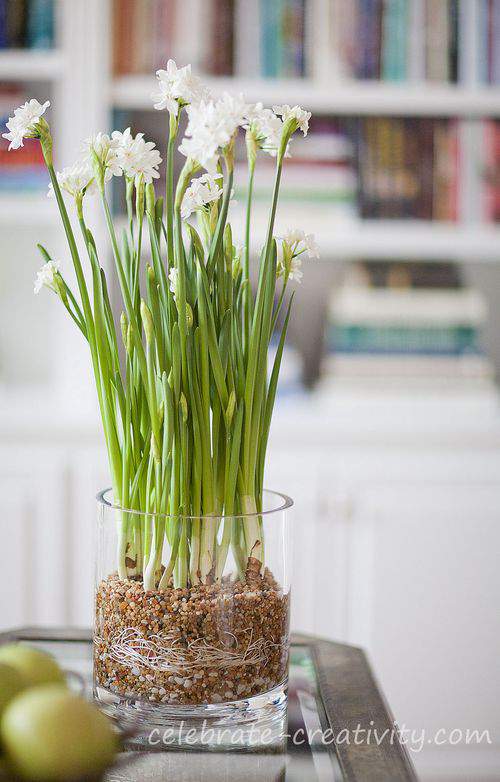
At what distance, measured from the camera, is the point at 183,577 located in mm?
715

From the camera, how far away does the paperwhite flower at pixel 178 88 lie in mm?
679

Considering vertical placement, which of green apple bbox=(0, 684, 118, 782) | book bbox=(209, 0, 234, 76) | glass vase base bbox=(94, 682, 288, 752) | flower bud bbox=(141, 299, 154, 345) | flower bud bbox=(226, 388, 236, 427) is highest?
book bbox=(209, 0, 234, 76)

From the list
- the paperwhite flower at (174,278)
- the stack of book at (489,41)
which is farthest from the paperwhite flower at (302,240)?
the stack of book at (489,41)

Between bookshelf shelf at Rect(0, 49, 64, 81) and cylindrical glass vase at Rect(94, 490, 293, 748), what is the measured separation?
1.37 meters

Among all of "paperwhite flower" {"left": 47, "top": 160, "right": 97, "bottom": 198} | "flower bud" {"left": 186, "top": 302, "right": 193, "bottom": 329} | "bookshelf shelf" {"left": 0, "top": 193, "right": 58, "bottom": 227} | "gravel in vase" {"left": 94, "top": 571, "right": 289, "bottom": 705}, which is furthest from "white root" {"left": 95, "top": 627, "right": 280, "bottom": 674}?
"bookshelf shelf" {"left": 0, "top": 193, "right": 58, "bottom": 227}

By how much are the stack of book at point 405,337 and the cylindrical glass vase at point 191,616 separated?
1264mm

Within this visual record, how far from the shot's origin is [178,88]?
2.23 ft

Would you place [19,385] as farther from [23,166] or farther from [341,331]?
[341,331]

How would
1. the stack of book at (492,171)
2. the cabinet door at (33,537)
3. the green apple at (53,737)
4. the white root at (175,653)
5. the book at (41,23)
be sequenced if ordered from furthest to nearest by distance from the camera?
the stack of book at (492,171) < the book at (41,23) < the cabinet door at (33,537) < the white root at (175,653) < the green apple at (53,737)

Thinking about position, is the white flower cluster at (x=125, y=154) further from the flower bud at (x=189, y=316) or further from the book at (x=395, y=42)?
the book at (x=395, y=42)

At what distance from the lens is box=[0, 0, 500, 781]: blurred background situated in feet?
5.97

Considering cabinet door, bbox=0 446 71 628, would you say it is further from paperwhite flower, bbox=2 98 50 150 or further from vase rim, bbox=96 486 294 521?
paperwhite flower, bbox=2 98 50 150

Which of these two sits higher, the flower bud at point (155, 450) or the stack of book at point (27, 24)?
the stack of book at point (27, 24)

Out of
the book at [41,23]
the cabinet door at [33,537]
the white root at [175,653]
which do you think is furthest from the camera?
the book at [41,23]
